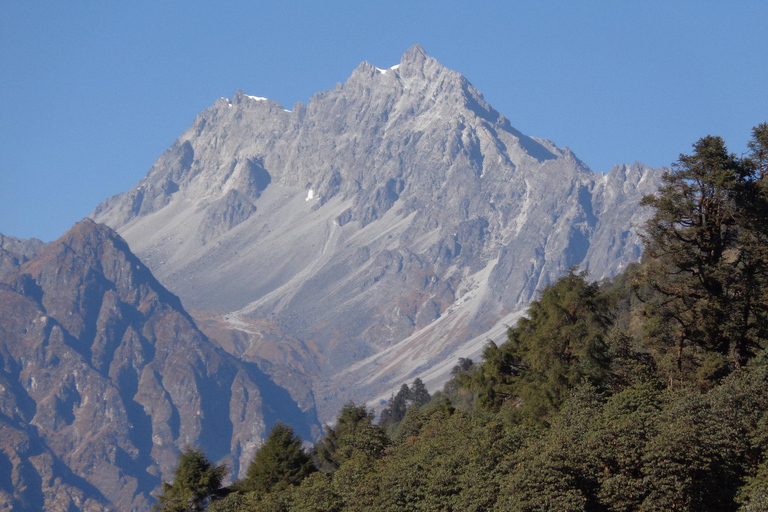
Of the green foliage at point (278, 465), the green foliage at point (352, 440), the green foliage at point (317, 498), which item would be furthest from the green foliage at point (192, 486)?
the green foliage at point (317, 498)

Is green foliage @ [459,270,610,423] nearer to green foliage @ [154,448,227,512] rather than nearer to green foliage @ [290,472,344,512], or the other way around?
green foliage @ [290,472,344,512]

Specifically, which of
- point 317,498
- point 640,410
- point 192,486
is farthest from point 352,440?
point 640,410

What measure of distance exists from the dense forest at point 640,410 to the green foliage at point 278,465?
25.0 inches

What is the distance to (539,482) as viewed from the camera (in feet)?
189

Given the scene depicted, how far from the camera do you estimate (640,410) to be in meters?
65.8

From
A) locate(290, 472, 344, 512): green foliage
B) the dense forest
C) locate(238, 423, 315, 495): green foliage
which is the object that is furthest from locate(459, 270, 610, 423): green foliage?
locate(238, 423, 315, 495): green foliage

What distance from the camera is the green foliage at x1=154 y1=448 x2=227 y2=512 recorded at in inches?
3526

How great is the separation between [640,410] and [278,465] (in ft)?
136

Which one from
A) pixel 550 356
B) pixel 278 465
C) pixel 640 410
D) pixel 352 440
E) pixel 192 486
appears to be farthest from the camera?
pixel 352 440

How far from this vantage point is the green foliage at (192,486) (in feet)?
294

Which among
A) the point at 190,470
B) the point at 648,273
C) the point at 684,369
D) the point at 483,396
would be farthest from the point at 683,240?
the point at 190,470

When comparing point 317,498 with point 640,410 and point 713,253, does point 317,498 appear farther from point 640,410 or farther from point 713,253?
point 713,253

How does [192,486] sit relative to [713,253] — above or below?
above

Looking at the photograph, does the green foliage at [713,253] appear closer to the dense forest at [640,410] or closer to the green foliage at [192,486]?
the dense forest at [640,410]
